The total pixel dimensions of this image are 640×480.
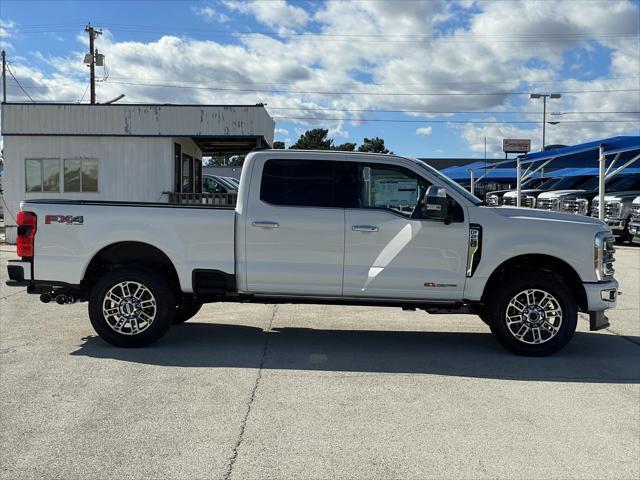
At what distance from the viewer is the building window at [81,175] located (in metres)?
19.9

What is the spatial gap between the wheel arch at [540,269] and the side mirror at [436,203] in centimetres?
85

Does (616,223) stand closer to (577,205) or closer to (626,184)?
(577,205)

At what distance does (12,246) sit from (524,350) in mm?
16302

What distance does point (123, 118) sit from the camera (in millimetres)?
19422

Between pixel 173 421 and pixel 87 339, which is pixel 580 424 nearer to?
pixel 173 421

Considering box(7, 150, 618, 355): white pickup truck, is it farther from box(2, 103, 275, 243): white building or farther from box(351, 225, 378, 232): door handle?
box(2, 103, 275, 243): white building

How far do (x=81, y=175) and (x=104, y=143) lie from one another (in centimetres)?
127

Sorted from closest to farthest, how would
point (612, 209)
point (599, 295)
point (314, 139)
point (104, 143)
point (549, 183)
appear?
point (599, 295) < point (104, 143) < point (612, 209) < point (549, 183) < point (314, 139)

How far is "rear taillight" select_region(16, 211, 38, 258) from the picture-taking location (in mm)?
6684

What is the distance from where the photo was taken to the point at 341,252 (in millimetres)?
6609

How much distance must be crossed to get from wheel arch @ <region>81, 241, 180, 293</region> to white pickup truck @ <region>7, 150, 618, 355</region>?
118 millimetres

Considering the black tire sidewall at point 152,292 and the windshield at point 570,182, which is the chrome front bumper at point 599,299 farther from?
the windshield at point 570,182

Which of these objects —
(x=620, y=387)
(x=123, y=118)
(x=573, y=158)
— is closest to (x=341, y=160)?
(x=620, y=387)

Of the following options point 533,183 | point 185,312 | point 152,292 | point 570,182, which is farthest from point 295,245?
point 533,183
